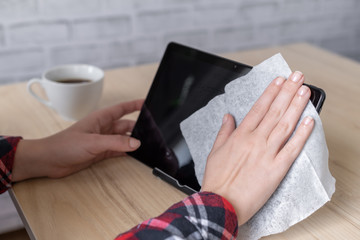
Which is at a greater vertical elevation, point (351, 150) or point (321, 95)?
point (321, 95)

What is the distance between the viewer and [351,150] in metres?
0.76

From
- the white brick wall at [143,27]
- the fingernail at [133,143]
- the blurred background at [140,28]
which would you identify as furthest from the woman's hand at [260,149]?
the white brick wall at [143,27]

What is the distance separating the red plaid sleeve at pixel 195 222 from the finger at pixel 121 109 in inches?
10.9

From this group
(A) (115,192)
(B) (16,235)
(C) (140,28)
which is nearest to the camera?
(A) (115,192)

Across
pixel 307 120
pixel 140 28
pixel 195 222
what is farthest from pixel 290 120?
pixel 140 28

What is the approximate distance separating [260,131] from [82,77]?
1.51 feet

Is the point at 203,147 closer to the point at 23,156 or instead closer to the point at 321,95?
the point at 321,95

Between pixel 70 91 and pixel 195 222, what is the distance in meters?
0.42

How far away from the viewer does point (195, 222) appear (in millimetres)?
524

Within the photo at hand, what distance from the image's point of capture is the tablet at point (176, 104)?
660 millimetres

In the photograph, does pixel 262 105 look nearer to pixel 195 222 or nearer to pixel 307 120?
pixel 307 120

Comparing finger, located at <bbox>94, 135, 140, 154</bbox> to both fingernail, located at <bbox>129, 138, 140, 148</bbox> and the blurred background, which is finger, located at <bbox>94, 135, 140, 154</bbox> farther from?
the blurred background

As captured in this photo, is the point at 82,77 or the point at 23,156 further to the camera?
the point at 82,77

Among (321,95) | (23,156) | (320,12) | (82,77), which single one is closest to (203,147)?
(321,95)
